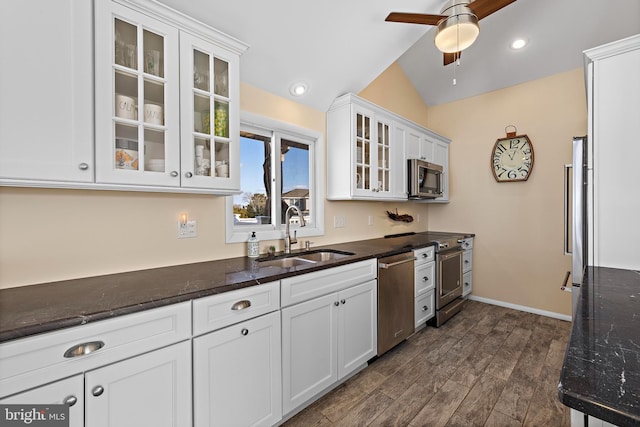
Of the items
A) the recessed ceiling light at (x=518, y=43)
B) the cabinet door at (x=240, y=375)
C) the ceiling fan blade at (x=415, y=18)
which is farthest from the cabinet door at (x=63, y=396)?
the recessed ceiling light at (x=518, y=43)

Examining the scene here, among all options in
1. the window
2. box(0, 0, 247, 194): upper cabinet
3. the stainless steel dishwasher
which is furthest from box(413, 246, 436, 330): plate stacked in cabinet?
box(0, 0, 247, 194): upper cabinet

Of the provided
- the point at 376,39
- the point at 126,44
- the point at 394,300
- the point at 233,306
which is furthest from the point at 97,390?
the point at 376,39

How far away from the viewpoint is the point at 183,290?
4.11 feet

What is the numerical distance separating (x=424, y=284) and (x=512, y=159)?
205 centimetres

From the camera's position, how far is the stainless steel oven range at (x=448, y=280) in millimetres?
2982

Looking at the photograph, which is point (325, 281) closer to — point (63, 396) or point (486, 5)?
point (63, 396)

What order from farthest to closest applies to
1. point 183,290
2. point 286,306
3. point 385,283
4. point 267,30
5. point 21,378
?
point 385,283, point 267,30, point 286,306, point 183,290, point 21,378

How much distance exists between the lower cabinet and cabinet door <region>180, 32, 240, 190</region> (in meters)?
0.91

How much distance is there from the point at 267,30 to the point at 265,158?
0.94 meters

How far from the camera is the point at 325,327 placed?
6.01ft

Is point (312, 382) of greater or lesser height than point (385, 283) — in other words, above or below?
below

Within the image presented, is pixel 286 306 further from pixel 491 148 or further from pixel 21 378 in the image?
pixel 491 148

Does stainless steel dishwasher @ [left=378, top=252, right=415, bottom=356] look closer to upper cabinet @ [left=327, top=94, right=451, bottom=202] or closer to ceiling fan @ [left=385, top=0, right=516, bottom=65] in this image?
upper cabinet @ [left=327, top=94, right=451, bottom=202]

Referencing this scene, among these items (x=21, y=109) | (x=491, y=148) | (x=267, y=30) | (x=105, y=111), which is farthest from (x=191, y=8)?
(x=491, y=148)
